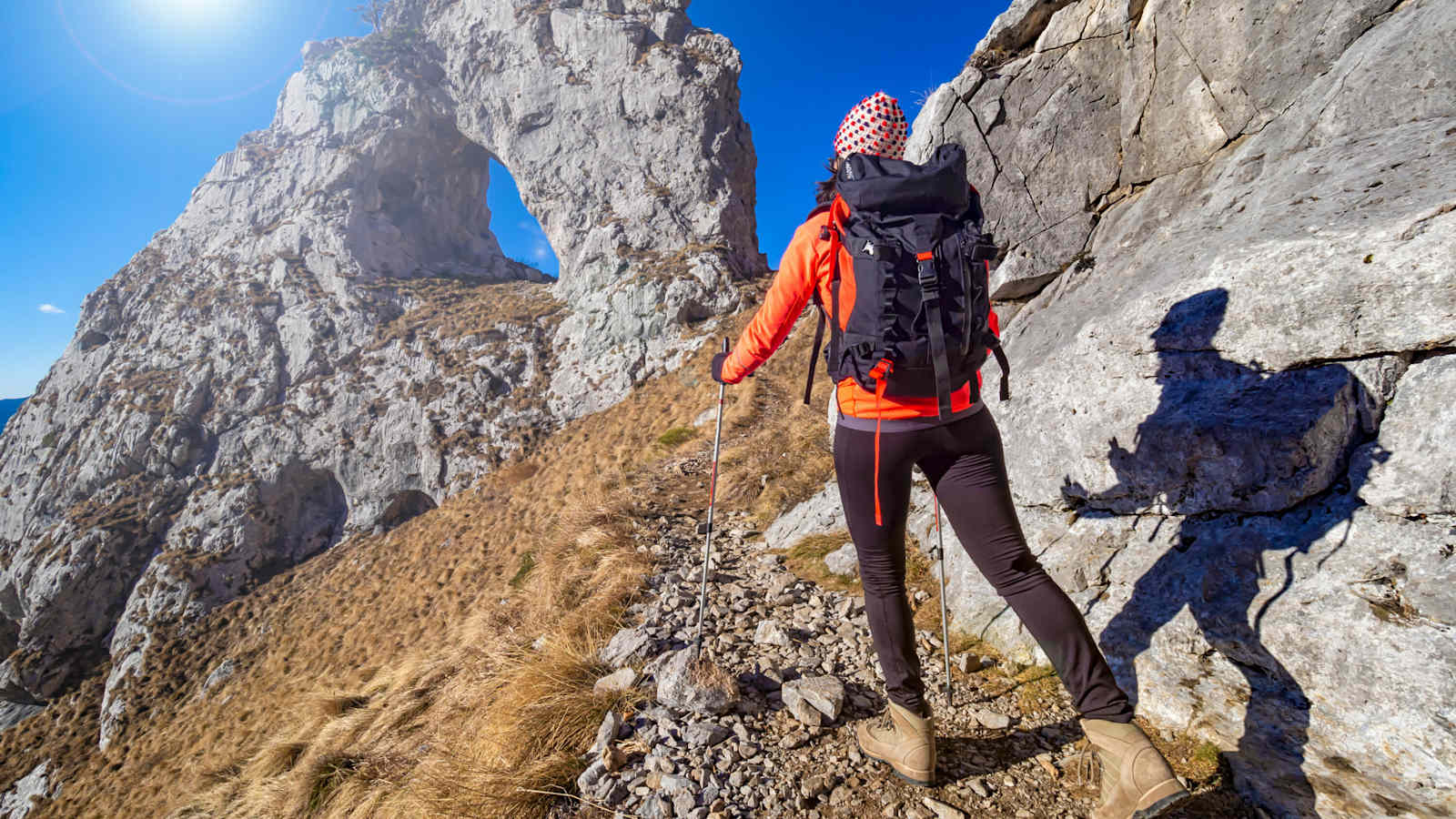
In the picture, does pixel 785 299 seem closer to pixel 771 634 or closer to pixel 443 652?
pixel 771 634

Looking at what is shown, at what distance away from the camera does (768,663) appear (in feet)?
11.3

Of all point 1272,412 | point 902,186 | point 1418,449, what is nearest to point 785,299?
point 902,186

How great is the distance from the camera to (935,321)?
2.04m

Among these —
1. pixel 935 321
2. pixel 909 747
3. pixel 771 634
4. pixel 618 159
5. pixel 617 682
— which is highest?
pixel 618 159

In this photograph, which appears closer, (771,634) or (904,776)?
(904,776)

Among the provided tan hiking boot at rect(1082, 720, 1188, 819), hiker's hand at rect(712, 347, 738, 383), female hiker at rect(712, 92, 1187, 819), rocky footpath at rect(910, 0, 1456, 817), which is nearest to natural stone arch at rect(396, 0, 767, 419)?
rocky footpath at rect(910, 0, 1456, 817)

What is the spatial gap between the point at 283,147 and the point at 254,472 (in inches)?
1099

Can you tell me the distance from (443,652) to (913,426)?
677 cm

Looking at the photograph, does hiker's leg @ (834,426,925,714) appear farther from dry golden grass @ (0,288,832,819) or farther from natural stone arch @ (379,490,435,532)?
natural stone arch @ (379,490,435,532)

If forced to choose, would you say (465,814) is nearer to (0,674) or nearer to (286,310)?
(0,674)

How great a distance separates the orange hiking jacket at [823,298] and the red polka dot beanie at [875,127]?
16.5 inches

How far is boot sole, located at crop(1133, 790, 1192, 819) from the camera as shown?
180cm

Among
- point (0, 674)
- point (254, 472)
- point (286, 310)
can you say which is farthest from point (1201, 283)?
point (286, 310)

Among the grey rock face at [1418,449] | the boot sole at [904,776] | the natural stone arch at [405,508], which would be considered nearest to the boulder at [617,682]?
the boot sole at [904,776]
